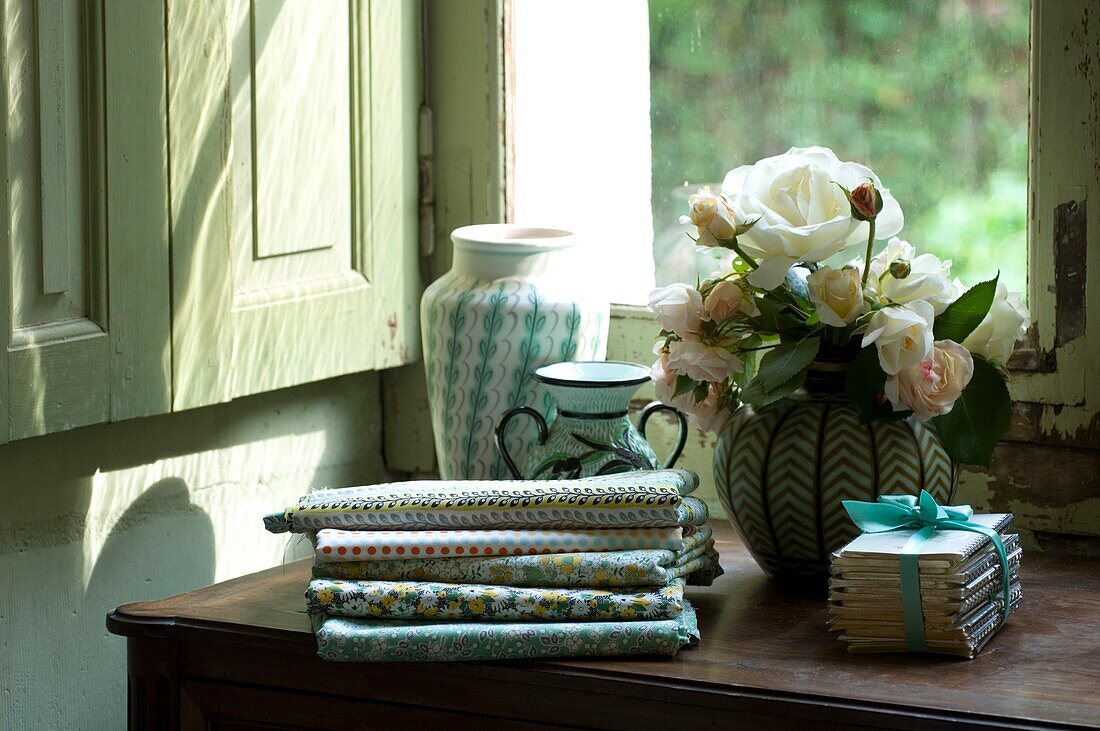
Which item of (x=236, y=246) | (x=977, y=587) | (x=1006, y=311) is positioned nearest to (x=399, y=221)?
(x=236, y=246)

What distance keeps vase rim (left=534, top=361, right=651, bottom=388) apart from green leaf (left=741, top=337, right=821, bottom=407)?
161 mm

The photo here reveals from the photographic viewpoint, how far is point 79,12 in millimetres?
1342

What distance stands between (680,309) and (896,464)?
235 millimetres

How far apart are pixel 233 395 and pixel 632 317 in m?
0.48

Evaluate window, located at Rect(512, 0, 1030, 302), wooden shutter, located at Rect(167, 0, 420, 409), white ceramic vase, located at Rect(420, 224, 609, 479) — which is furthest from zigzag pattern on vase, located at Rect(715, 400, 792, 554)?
wooden shutter, located at Rect(167, 0, 420, 409)

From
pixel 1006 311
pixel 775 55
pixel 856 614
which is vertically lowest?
pixel 856 614

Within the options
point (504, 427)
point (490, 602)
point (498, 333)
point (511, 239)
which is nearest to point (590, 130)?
point (511, 239)

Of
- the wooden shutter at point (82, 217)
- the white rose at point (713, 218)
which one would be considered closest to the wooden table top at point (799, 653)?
the wooden shutter at point (82, 217)

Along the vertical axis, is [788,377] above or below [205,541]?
above

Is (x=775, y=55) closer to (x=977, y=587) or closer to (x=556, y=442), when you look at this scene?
(x=556, y=442)

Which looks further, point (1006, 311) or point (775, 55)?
point (775, 55)

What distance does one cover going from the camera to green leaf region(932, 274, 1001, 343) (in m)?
1.25

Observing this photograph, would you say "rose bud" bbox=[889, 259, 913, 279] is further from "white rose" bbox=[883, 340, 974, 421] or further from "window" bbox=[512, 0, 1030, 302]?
"window" bbox=[512, 0, 1030, 302]

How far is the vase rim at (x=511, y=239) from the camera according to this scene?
5.00ft
